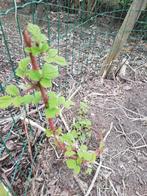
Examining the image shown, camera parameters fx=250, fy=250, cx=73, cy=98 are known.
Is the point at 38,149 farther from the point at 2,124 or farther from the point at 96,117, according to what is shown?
the point at 96,117

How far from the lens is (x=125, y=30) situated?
6.36ft

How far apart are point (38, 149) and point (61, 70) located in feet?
3.22

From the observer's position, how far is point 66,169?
4.09 feet

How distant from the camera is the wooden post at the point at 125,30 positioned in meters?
1.86

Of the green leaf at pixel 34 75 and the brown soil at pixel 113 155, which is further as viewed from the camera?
the brown soil at pixel 113 155

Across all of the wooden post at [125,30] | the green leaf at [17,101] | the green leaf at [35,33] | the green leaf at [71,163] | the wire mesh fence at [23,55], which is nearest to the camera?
the green leaf at [35,33]

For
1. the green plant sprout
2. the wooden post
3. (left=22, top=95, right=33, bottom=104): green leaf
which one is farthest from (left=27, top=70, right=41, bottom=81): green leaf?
the wooden post

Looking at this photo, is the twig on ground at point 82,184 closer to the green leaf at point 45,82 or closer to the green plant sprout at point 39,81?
the green plant sprout at point 39,81

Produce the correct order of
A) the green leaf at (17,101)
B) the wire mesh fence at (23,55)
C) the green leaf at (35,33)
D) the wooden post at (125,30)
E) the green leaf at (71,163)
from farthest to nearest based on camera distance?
the wooden post at (125,30) → the wire mesh fence at (23,55) → the green leaf at (71,163) → the green leaf at (17,101) → the green leaf at (35,33)

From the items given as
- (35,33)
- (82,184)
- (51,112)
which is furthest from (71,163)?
(35,33)

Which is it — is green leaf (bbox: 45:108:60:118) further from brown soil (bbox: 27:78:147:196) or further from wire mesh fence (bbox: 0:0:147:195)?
brown soil (bbox: 27:78:147:196)

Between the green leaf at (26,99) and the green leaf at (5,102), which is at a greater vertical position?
the green leaf at (5,102)

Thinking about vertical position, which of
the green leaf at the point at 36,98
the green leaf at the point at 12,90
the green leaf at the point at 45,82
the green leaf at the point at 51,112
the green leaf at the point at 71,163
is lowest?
the green leaf at the point at 71,163

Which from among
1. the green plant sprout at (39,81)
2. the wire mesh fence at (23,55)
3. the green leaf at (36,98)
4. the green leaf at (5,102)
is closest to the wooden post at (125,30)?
the wire mesh fence at (23,55)
